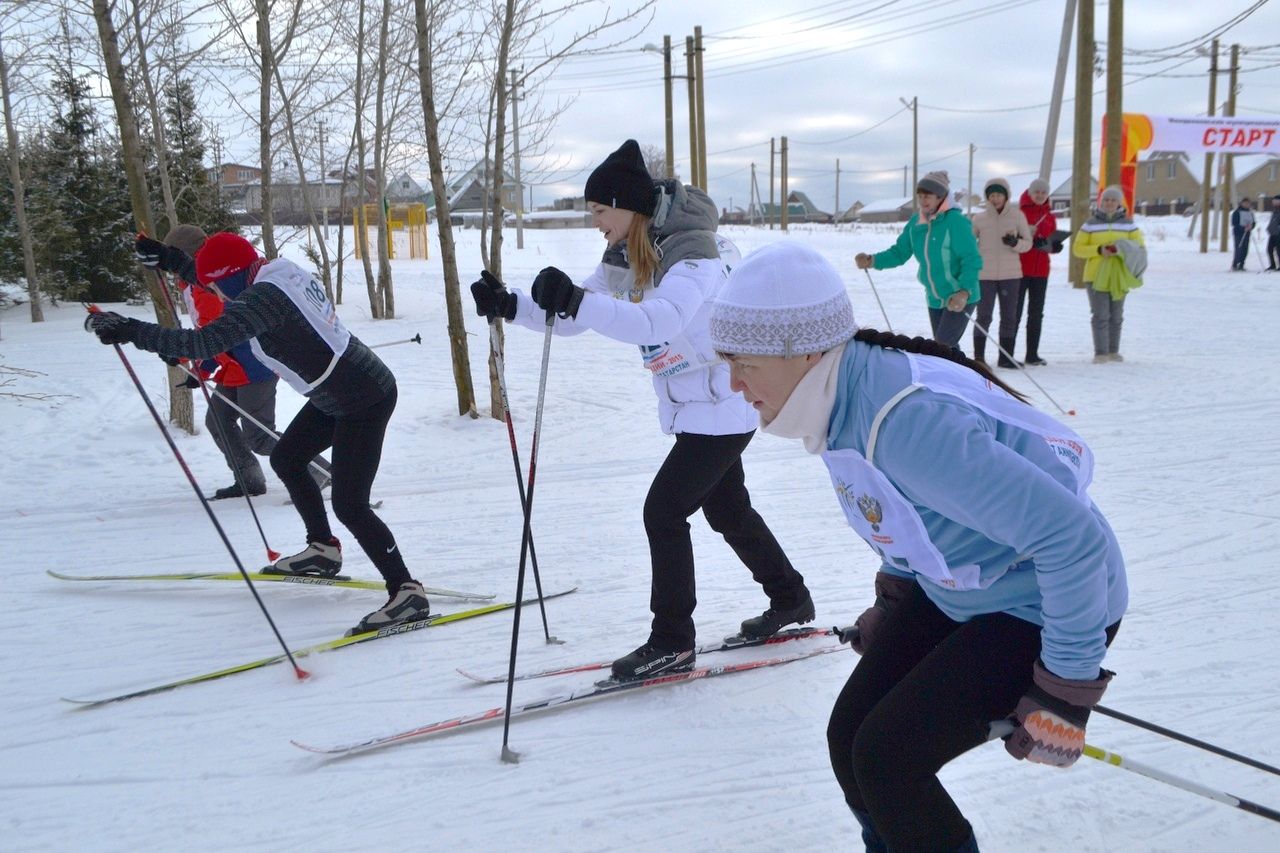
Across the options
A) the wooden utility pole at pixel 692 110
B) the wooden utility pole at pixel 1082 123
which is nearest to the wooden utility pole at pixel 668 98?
the wooden utility pole at pixel 692 110

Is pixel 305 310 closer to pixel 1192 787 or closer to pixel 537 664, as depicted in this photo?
pixel 537 664

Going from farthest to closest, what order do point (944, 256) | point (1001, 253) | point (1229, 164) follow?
point (1229, 164)
point (1001, 253)
point (944, 256)

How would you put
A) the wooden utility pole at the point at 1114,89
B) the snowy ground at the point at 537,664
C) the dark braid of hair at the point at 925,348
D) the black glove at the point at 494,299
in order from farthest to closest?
the wooden utility pole at the point at 1114,89 < the black glove at the point at 494,299 < the snowy ground at the point at 537,664 < the dark braid of hair at the point at 925,348

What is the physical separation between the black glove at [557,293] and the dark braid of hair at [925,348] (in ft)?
4.23

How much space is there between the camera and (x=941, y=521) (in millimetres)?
1835

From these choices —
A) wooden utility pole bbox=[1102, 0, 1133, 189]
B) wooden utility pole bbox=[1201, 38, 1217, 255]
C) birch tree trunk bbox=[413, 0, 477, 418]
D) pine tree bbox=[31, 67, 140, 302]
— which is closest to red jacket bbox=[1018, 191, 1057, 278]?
birch tree trunk bbox=[413, 0, 477, 418]

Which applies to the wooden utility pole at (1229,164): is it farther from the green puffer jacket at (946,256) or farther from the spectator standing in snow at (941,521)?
the spectator standing in snow at (941,521)

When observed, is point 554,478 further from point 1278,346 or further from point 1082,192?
point 1082,192

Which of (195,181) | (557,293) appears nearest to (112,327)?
(557,293)

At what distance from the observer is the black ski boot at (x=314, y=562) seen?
4.68 metres

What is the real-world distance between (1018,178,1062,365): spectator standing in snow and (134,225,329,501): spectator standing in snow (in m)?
7.74

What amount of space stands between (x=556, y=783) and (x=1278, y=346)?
1138 centimetres

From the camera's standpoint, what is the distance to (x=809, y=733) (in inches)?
124

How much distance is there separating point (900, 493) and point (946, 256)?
7.27m
